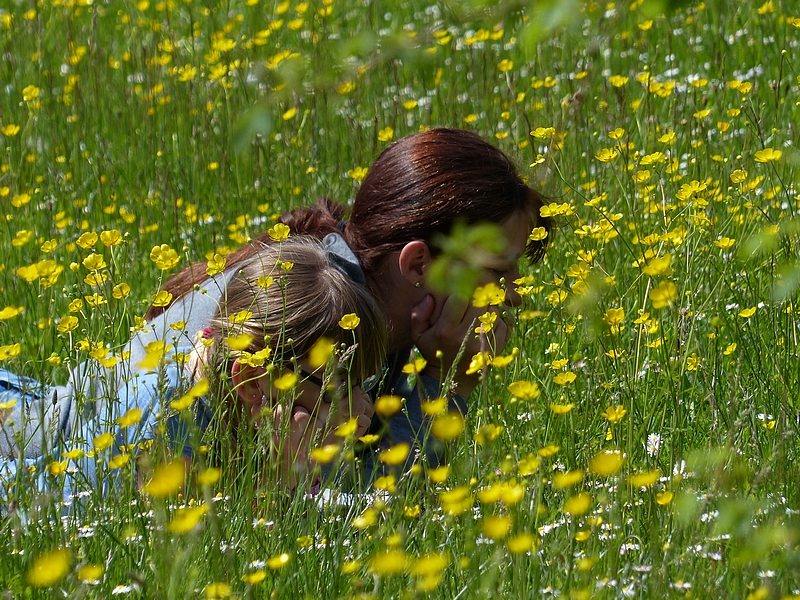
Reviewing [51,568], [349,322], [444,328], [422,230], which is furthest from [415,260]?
[51,568]

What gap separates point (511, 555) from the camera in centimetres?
163

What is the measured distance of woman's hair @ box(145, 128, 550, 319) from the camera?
2.88m

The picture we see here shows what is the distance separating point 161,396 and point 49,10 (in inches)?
212

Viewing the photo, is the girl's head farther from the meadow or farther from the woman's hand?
the woman's hand

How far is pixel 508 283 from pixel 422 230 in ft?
0.87

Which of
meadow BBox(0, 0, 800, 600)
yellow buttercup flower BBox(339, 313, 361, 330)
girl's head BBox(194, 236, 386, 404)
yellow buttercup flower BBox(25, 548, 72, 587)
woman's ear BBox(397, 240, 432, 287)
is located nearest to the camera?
yellow buttercup flower BBox(25, 548, 72, 587)

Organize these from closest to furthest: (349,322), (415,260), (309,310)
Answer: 1. (349,322)
2. (309,310)
3. (415,260)

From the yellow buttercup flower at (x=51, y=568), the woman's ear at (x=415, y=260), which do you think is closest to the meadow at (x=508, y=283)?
the yellow buttercup flower at (x=51, y=568)

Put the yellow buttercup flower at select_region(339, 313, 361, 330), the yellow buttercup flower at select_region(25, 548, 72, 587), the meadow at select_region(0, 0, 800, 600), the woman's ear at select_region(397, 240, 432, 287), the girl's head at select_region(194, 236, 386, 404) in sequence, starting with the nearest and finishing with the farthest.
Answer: the yellow buttercup flower at select_region(25, 548, 72, 587)
the meadow at select_region(0, 0, 800, 600)
the yellow buttercup flower at select_region(339, 313, 361, 330)
the girl's head at select_region(194, 236, 386, 404)
the woman's ear at select_region(397, 240, 432, 287)

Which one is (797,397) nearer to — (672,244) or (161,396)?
(672,244)

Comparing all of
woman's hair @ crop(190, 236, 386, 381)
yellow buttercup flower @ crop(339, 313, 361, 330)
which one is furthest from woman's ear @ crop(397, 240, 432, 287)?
yellow buttercup flower @ crop(339, 313, 361, 330)

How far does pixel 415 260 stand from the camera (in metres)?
2.85

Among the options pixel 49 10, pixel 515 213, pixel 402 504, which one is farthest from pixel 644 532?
pixel 49 10

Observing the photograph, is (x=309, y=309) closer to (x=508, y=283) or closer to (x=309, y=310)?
(x=309, y=310)
